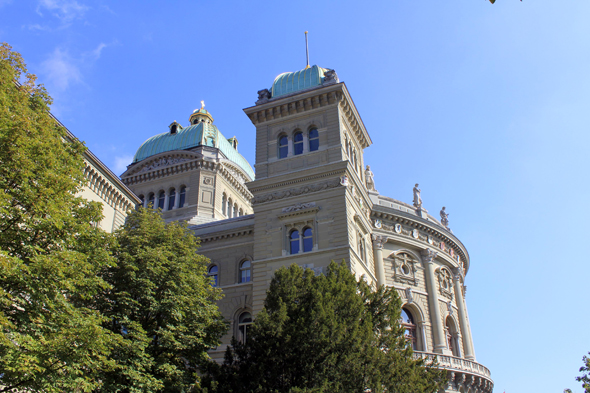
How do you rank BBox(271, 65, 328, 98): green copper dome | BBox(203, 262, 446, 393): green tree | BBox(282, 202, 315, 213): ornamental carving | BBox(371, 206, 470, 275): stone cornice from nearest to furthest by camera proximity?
BBox(203, 262, 446, 393): green tree, BBox(282, 202, 315, 213): ornamental carving, BBox(271, 65, 328, 98): green copper dome, BBox(371, 206, 470, 275): stone cornice

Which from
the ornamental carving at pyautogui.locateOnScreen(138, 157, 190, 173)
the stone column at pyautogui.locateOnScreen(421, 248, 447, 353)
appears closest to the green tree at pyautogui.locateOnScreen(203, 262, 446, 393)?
the stone column at pyautogui.locateOnScreen(421, 248, 447, 353)

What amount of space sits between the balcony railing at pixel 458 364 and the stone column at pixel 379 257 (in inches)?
218

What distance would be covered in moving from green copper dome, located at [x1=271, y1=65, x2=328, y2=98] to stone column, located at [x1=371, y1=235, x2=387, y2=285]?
470 inches

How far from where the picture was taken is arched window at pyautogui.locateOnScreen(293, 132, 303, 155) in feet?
115

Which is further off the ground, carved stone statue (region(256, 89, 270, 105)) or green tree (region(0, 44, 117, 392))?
carved stone statue (region(256, 89, 270, 105))

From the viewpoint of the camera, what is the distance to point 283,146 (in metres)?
35.6

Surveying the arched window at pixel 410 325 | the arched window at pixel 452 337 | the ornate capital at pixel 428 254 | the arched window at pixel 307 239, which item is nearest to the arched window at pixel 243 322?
the arched window at pixel 307 239

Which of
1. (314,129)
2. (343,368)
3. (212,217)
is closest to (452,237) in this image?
(314,129)

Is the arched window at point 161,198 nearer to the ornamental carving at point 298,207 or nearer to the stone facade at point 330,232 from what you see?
the stone facade at point 330,232

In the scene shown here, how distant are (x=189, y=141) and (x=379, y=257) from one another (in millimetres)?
26104

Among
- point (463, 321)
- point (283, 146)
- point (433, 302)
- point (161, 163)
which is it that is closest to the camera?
point (283, 146)

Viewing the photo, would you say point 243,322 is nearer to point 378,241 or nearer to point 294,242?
point 294,242

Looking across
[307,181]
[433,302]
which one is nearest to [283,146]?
[307,181]

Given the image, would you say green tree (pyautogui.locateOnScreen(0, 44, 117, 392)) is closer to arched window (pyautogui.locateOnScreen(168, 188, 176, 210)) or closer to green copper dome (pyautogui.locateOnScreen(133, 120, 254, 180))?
arched window (pyautogui.locateOnScreen(168, 188, 176, 210))
